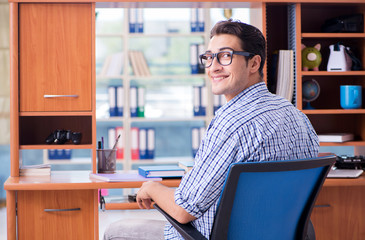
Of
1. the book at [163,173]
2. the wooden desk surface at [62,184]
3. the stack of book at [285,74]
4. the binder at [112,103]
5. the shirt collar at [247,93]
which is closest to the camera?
the shirt collar at [247,93]

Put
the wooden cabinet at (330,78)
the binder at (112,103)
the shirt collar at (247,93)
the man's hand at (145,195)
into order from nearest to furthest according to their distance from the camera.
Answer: the shirt collar at (247,93), the man's hand at (145,195), the wooden cabinet at (330,78), the binder at (112,103)

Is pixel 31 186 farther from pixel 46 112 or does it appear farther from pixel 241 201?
pixel 241 201

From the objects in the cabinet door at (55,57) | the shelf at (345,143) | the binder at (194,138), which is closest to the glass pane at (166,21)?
the binder at (194,138)

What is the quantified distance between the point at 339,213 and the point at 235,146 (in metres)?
1.48

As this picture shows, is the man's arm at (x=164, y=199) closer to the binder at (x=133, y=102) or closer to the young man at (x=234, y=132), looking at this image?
the young man at (x=234, y=132)

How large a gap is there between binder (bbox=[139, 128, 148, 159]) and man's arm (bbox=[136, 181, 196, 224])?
8.87 feet

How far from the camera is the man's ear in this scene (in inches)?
62.6

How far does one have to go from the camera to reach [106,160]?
8.23 ft

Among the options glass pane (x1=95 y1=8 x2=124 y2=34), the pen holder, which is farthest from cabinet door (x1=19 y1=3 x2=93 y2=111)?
glass pane (x1=95 y1=8 x2=124 y2=34)

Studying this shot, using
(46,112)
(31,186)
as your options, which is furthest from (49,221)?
(46,112)

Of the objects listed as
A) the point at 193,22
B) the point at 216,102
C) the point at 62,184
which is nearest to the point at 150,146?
the point at 216,102

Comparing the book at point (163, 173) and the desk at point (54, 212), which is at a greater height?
the book at point (163, 173)

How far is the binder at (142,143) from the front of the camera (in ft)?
14.6

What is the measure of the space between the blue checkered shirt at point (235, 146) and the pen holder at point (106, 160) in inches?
44.5
